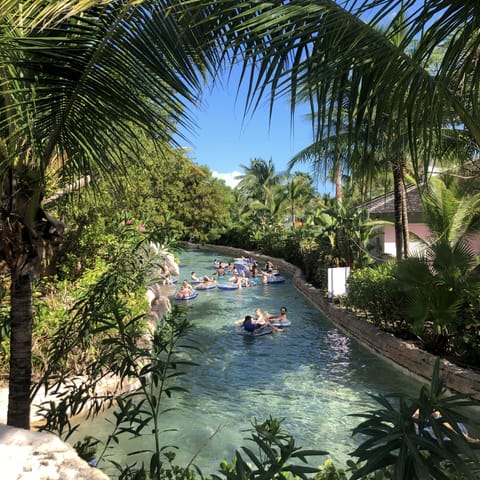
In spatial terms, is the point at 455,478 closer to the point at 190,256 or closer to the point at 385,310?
the point at 385,310

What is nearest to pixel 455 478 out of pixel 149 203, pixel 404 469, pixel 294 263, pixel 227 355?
pixel 404 469

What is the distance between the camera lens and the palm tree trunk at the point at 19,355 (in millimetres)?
3074

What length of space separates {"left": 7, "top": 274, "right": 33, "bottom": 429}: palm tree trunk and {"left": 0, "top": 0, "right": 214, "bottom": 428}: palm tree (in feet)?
0.65

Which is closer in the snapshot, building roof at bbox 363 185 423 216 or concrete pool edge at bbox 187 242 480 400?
concrete pool edge at bbox 187 242 480 400

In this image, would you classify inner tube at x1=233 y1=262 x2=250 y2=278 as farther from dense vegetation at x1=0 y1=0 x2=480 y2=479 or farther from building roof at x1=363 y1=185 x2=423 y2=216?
dense vegetation at x1=0 y1=0 x2=480 y2=479

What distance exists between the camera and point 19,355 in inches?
121

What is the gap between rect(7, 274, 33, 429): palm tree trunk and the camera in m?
3.07

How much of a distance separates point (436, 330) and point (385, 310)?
2024mm

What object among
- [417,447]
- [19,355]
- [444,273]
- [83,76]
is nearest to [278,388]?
[444,273]

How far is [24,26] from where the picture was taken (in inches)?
76.0

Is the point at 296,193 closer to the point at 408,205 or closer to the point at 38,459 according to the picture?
the point at 408,205

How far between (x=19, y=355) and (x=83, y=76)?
6.50 feet

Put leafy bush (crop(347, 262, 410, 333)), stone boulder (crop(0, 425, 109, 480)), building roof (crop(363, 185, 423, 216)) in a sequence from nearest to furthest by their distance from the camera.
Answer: stone boulder (crop(0, 425, 109, 480)), leafy bush (crop(347, 262, 410, 333)), building roof (crop(363, 185, 423, 216))

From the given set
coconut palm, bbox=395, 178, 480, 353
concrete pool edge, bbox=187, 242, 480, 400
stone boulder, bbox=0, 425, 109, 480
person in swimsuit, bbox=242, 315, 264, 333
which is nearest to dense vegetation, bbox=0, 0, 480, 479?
stone boulder, bbox=0, 425, 109, 480
